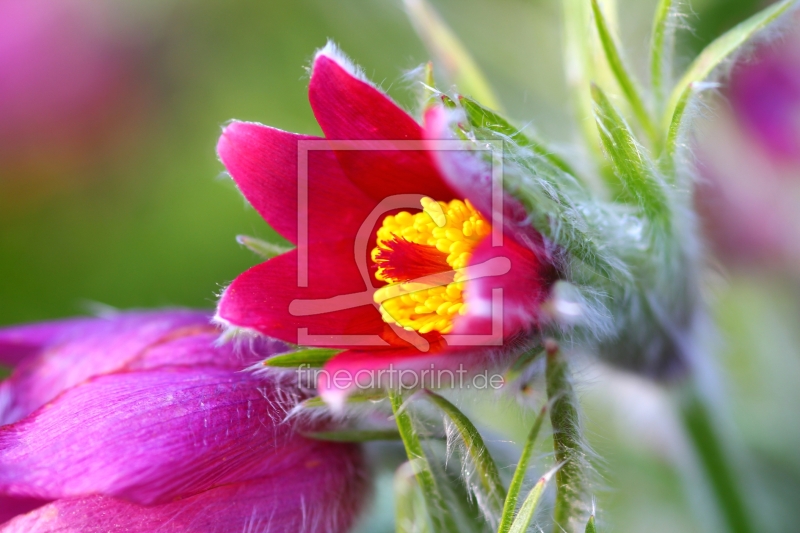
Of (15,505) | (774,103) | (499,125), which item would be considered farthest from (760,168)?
(15,505)

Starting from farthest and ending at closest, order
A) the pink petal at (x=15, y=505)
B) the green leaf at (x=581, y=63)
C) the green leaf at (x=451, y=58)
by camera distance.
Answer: the green leaf at (x=451, y=58) → the green leaf at (x=581, y=63) → the pink petal at (x=15, y=505)

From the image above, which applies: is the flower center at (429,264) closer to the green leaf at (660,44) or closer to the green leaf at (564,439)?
the green leaf at (564,439)

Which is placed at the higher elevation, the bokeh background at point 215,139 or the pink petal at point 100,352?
the bokeh background at point 215,139

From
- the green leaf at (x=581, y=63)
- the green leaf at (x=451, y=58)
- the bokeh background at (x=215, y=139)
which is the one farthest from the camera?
the bokeh background at (x=215, y=139)

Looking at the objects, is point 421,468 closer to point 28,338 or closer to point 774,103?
point 28,338

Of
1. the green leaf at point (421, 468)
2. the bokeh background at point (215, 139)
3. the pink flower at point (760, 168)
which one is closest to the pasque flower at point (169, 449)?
the green leaf at point (421, 468)

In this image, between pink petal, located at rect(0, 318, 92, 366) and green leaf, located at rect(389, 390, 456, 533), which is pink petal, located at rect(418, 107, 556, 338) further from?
pink petal, located at rect(0, 318, 92, 366)
